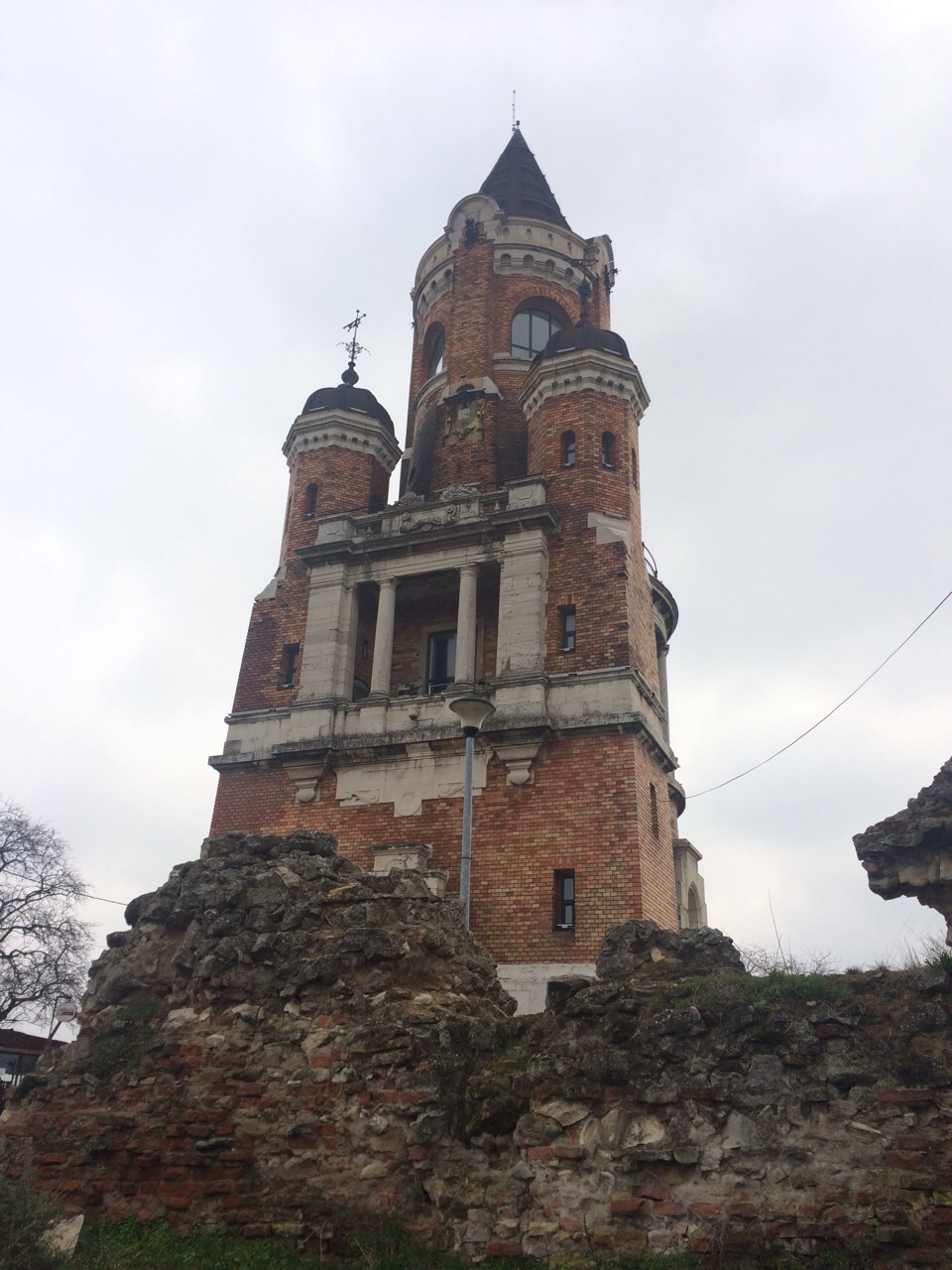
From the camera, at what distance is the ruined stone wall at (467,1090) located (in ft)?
22.8

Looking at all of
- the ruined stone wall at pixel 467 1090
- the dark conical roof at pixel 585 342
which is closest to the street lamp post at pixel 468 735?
the ruined stone wall at pixel 467 1090

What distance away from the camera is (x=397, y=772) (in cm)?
2061

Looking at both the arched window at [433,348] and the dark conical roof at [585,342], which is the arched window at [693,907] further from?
the arched window at [433,348]

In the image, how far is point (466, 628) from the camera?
847 inches

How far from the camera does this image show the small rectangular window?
20703 mm

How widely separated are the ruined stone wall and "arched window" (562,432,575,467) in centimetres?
1373

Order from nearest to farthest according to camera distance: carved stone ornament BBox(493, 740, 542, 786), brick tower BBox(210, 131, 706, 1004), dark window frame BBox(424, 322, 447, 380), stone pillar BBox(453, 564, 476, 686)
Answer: brick tower BBox(210, 131, 706, 1004), carved stone ornament BBox(493, 740, 542, 786), stone pillar BBox(453, 564, 476, 686), dark window frame BBox(424, 322, 447, 380)

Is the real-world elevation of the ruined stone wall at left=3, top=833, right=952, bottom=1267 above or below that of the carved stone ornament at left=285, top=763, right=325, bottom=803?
below

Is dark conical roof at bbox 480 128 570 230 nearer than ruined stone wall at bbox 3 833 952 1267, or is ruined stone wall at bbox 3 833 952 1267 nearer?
ruined stone wall at bbox 3 833 952 1267

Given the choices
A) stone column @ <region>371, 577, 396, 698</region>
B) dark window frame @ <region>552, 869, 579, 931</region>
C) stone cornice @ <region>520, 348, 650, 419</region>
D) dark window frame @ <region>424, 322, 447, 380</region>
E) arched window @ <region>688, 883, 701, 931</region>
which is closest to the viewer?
dark window frame @ <region>552, 869, 579, 931</region>

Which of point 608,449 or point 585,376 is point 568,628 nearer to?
point 608,449

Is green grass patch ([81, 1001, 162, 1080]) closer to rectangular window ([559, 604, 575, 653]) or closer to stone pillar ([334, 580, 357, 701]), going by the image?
stone pillar ([334, 580, 357, 701])

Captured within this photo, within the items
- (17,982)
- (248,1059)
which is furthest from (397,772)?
(17,982)

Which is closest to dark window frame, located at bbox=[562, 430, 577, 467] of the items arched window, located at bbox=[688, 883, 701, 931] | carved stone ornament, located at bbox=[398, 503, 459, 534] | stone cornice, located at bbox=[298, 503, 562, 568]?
stone cornice, located at bbox=[298, 503, 562, 568]
